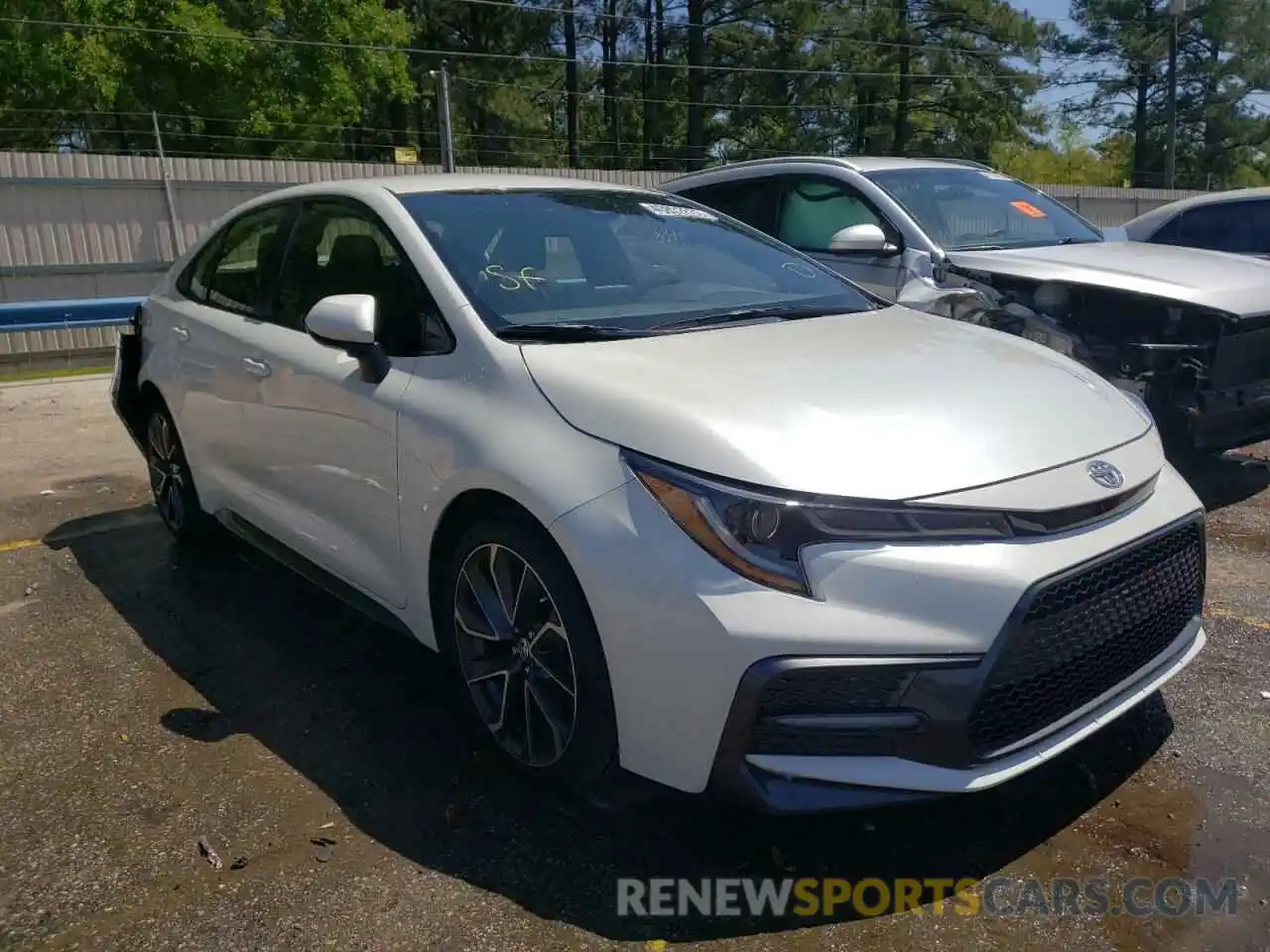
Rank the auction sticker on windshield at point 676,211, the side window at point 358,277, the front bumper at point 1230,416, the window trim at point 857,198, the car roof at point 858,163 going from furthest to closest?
1. the car roof at point 858,163
2. the window trim at point 857,198
3. the front bumper at point 1230,416
4. the auction sticker on windshield at point 676,211
5. the side window at point 358,277

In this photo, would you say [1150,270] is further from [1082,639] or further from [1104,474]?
[1082,639]

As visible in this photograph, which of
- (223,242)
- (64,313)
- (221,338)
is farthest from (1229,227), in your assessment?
(64,313)

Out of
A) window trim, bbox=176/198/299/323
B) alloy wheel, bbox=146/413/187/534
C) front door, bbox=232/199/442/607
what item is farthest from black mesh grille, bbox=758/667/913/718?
alloy wheel, bbox=146/413/187/534

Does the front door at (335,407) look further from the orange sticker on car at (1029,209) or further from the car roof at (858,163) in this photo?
the orange sticker on car at (1029,209)

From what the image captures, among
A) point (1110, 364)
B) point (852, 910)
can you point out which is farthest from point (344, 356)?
point (1110, 364)

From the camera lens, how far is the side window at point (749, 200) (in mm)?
7086

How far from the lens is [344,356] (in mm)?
3529

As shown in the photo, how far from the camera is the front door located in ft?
10.9

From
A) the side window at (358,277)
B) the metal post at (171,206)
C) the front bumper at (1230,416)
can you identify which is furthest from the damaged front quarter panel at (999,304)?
the metal post at (171,206)

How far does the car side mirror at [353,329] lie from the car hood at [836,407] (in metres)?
0.55

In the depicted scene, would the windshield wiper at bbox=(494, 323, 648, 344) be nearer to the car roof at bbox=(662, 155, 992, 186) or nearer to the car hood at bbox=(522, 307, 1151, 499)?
the car hood at bbox=(522, 307, 1151, 499)

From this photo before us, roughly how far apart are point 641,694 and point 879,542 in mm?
634

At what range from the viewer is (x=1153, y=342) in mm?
5414

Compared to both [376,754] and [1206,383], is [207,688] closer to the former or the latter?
[376,754]
